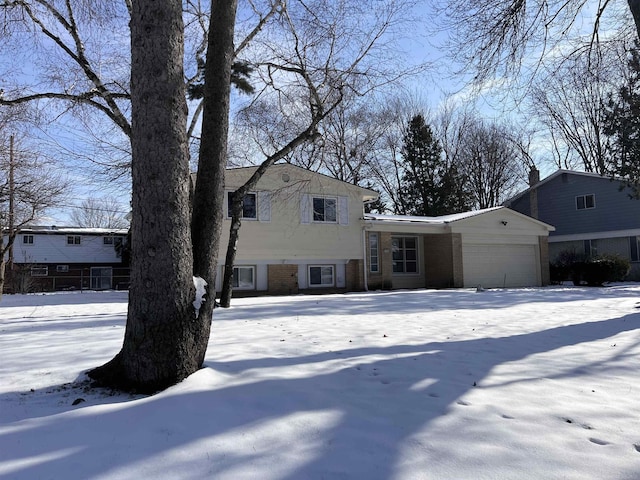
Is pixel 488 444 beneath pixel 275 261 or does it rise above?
beneath

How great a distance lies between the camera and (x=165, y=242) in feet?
13.2

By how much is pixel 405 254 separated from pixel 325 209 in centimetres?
511

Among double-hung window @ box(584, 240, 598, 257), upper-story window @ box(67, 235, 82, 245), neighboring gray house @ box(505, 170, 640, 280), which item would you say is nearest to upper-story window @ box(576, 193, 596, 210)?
neighboring gray house @ box(505, 170, 640, 280)

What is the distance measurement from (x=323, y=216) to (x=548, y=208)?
15.4 m

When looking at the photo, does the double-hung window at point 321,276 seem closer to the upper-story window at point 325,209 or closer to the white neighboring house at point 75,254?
the upper-story window at point 325,209

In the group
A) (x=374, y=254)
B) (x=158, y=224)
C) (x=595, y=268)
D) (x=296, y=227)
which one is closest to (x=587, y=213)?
(x=595, y=268)

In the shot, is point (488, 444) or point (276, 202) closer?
point (488, 444)

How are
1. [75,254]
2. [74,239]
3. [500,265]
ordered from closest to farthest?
[500,265]
[75,254]
[74,239]

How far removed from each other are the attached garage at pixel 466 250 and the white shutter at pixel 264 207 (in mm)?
4415

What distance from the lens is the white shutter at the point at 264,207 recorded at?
18.7 m

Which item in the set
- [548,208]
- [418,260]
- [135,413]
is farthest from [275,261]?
[548,208]

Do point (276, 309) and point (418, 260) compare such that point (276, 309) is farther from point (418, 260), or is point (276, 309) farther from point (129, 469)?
point (418, 260)

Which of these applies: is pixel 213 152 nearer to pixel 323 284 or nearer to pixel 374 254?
pixel 323 284

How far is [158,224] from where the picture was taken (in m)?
4.02
